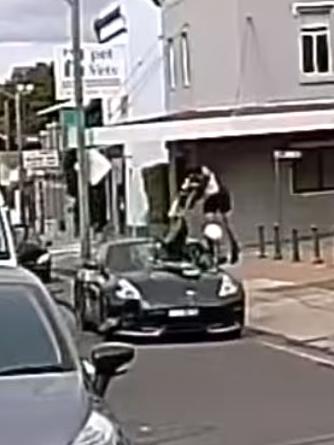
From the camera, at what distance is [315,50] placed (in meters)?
44.1

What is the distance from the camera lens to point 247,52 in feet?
142

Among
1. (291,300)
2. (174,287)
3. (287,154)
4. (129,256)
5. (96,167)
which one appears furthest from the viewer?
(287,154)

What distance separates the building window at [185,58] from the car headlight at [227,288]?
24230 millimetres

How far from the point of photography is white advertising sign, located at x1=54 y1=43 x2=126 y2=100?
35.4 m

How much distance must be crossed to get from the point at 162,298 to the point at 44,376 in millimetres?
13233

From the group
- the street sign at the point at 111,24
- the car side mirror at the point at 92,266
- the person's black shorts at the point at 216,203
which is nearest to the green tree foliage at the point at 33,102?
the street sign at the point at 111,24

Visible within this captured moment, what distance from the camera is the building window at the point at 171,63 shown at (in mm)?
47531

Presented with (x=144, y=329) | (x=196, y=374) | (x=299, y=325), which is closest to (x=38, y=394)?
(x=196, y=374)

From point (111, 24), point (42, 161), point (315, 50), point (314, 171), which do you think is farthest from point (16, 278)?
point (111, 24)

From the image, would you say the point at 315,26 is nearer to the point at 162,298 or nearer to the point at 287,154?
the point at 287,154

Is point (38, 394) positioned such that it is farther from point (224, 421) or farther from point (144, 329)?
point (144, 329)

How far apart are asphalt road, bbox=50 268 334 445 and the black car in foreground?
3.56 meters

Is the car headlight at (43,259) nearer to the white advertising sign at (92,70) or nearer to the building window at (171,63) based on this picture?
the white advertising sign at (92,70)

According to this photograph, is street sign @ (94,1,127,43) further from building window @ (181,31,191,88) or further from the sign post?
the sign post
